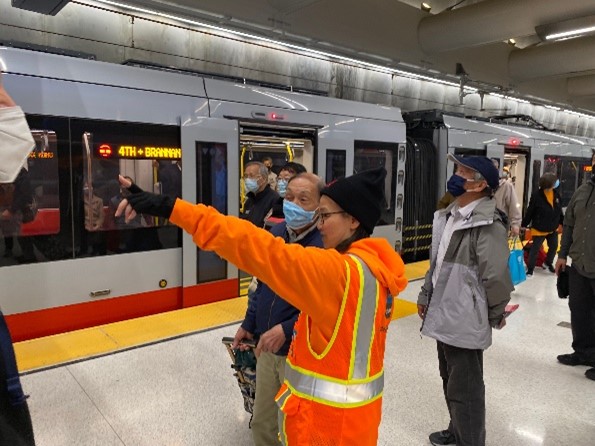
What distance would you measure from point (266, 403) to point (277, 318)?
46cm

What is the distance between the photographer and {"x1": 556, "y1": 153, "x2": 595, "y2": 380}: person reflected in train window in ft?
11.6

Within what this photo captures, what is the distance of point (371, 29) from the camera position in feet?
30.5

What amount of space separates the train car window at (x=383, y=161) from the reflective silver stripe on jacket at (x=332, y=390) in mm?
5005

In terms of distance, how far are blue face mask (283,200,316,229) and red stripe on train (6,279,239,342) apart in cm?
274

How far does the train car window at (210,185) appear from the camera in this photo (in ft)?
15.5

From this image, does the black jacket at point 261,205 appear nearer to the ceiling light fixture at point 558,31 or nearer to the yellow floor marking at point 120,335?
the yellow floor marking at point 120,335

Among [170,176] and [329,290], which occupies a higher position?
[170,176]

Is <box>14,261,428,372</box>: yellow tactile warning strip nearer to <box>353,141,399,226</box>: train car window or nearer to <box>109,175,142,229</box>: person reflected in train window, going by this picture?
<box>109,175,142,229</box>: person reflected in train window

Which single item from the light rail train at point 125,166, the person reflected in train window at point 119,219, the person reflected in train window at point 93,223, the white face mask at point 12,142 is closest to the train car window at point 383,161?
the light rail train at point 125,166

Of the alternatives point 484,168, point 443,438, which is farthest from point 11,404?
point 443,438

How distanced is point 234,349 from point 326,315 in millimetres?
1411

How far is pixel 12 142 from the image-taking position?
1.10 meters

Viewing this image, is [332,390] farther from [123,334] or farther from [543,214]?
[543,214]

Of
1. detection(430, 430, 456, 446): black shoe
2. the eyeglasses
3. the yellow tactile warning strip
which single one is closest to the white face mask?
the eyeglasses
